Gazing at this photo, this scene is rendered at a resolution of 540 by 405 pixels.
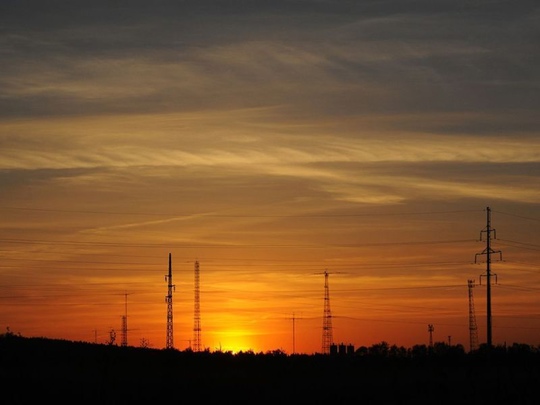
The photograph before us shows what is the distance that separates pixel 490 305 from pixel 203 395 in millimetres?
41614

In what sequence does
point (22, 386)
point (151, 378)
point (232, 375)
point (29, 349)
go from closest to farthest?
point (22, 386) → point (151, 378) → point (232, 375) → point (29, 349)

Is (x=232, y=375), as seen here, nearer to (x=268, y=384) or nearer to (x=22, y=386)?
(x=268, y=384)

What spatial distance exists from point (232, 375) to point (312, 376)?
21.2ft

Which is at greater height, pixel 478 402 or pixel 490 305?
pixel 490 305

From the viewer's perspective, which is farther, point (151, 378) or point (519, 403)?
point (151, 378)

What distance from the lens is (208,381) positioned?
61.6 meters

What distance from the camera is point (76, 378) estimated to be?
185ft

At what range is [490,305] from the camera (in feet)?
294

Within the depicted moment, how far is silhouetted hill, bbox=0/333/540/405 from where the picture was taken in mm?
53281

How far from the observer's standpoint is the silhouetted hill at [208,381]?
2098 inches

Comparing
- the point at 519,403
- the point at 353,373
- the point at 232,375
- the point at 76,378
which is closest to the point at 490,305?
the point at 353,373

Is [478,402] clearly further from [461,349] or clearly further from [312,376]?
[461,349]

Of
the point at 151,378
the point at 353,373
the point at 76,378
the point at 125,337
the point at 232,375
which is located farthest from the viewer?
the point at 125,337

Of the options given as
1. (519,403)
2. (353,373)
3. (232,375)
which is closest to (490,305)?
(353,373)
